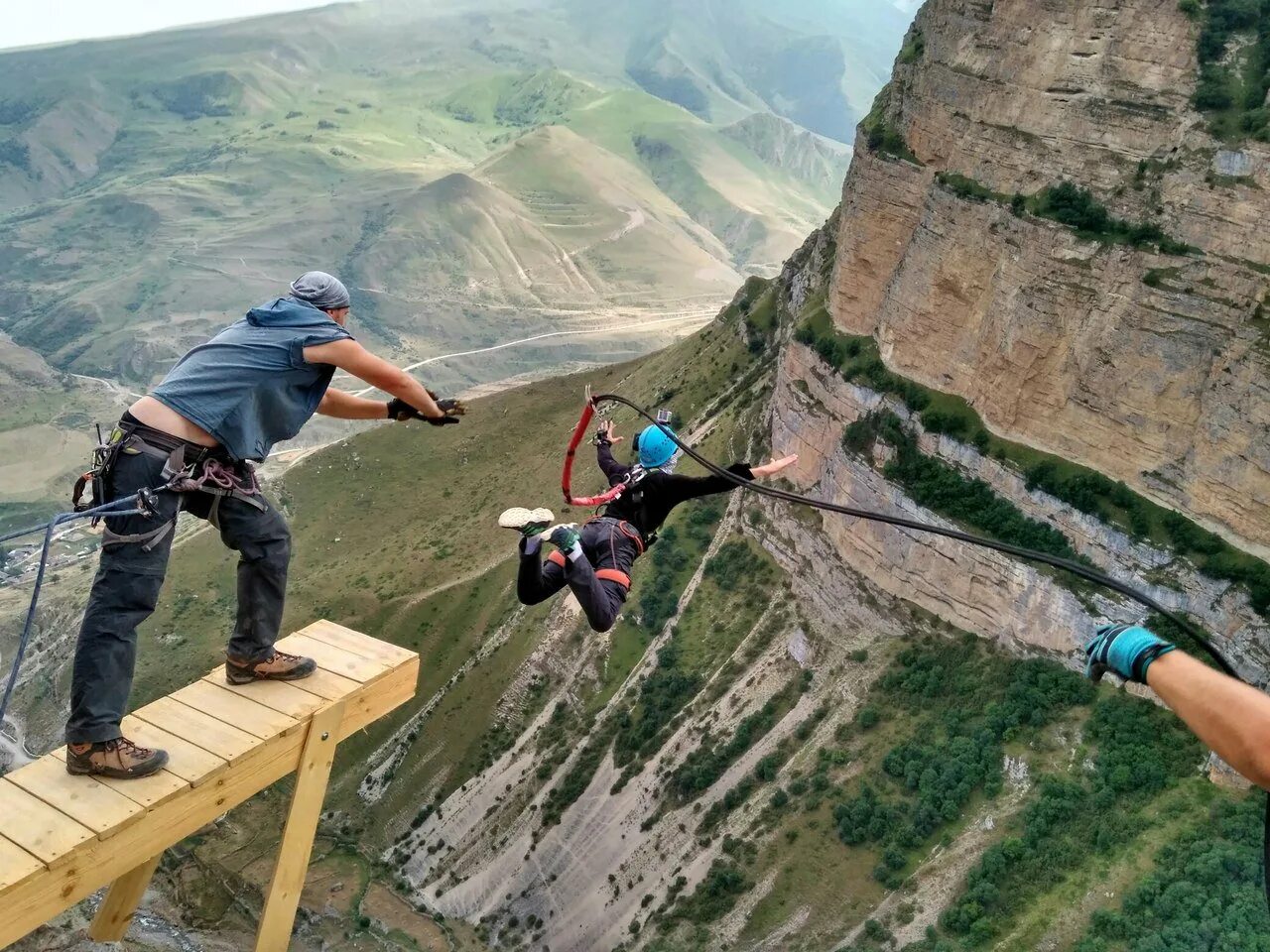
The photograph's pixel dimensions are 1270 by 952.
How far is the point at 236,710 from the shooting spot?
8.86 meters

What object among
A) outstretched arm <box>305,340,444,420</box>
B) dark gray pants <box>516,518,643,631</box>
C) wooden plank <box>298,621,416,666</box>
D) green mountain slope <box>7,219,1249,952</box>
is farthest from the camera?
green mountain slope <box>7,219,1249,952</box>

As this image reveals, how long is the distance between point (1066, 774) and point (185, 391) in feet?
93.2

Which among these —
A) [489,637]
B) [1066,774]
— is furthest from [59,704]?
[1066,774]

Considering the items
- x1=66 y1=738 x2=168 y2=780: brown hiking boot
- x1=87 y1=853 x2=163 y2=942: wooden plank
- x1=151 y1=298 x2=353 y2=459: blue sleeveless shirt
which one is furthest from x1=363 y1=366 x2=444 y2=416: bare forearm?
x1=87 y1=853 x2=163 y2=942: wooden plank

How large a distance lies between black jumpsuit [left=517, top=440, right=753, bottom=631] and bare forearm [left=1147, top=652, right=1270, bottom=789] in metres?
7.88

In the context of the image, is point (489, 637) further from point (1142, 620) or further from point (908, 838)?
point (1142, 620)

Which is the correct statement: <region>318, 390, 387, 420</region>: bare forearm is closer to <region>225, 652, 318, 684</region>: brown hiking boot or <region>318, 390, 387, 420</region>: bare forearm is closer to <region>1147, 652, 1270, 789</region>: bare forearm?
<region>225, 652, 318, 684</region>: brown hiking boot

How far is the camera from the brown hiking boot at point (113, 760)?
7.90 metres

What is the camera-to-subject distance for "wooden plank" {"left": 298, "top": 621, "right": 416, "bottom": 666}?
9.69 m

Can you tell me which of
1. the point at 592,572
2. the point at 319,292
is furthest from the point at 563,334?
the point at 319,292

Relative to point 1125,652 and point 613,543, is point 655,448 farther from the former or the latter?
point 1125,652

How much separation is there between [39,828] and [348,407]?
14.6 feet

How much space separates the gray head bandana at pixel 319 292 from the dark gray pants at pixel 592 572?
3.45 m

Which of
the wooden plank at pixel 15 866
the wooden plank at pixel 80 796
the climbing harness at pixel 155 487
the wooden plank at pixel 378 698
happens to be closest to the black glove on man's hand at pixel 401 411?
the climbing harness at pixel 155 487
